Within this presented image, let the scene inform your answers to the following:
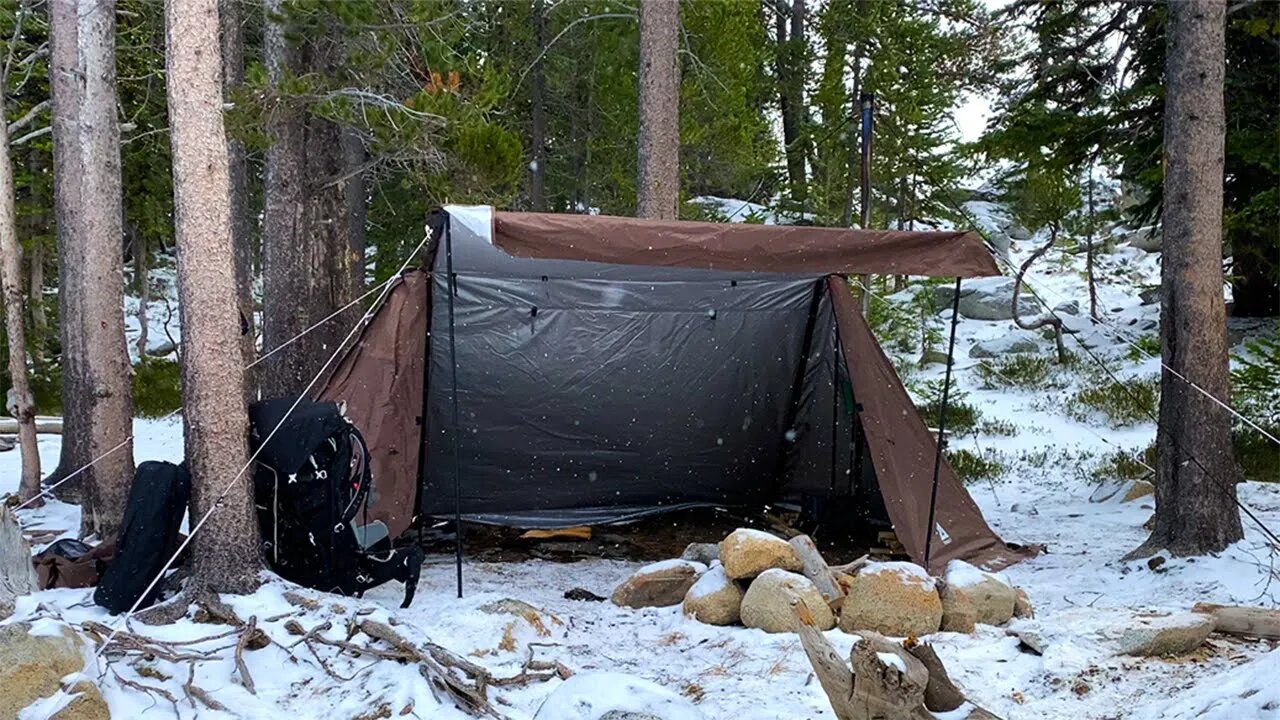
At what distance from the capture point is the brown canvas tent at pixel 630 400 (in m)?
5.58

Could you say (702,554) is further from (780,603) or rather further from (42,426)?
(42,426)

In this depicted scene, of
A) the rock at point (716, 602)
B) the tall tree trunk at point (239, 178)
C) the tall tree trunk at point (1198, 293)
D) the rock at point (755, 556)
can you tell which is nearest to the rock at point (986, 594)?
the rock at point (755, 556)

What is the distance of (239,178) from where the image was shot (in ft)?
26.0

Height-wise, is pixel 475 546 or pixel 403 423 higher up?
pixel 403 423

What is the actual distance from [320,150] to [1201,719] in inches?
218

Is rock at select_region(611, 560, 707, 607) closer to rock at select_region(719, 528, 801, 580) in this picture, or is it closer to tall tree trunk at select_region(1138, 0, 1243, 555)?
rock at select_region(719, 528, 801, 580)

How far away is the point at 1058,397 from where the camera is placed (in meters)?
12.2

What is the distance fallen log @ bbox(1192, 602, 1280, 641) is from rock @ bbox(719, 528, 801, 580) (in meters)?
1.72

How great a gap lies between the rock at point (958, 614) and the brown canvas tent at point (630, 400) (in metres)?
1.16

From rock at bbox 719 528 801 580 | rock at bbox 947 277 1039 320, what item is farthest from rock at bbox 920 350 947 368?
rock at bbox 719 528 801 580

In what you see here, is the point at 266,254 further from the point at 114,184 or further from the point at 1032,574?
the point at 1032,574

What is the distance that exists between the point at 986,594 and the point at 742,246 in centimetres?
195

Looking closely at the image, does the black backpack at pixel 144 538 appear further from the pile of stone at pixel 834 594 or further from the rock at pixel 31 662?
the pile of stone at pixel 834 594

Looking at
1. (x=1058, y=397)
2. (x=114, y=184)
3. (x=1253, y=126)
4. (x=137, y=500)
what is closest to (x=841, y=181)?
(x=1058, y=397)
